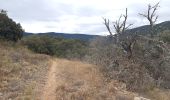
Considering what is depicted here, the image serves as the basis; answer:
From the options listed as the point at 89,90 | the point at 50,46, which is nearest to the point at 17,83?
the point at 89,90

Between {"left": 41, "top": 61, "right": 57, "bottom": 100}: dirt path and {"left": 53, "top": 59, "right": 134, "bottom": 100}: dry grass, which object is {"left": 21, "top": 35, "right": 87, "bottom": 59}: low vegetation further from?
{"left": 53, "top": 59, "right": 134, "bottom": 100}: dry grass

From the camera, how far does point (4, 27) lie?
121 ft

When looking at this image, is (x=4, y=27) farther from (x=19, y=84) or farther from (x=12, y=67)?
(x=19, y=84)

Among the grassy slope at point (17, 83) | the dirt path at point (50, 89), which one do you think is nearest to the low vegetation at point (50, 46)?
the grassy slope at point (17, 83)

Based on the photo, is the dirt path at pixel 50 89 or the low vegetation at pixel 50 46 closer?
the dirt path at pixel 50 89

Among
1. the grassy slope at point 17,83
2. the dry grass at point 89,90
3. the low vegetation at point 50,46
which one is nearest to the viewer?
the dry grass at point 89,90

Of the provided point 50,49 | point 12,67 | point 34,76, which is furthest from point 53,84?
point 50,49

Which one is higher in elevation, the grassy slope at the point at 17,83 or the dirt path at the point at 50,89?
the grassy slope at the point at 17,83

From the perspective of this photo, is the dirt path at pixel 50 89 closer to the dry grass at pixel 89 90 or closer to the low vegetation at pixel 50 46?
the dry grass at pixel 89 90

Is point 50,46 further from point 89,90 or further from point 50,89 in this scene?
point 89,90

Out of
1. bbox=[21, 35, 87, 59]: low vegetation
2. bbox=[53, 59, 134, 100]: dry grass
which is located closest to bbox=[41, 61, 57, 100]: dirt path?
bbox=[53, 59, 134, 100]: dry grass

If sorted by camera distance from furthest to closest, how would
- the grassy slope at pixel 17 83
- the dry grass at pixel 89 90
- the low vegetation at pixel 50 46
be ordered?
the low vegetation at pixel 50 46, the grassy slope at pixel 17 83, the dry grass at pixel 89 90

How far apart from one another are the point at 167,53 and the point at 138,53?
1.64 m

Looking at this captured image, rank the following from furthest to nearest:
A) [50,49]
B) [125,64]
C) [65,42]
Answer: [65,42] < [50,49] < [125,64]
